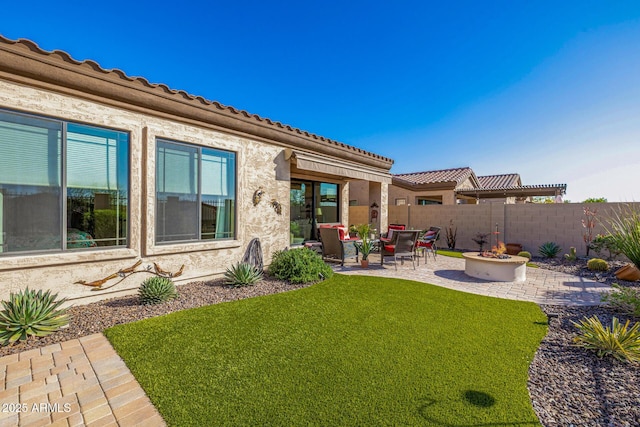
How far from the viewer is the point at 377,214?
17.5m

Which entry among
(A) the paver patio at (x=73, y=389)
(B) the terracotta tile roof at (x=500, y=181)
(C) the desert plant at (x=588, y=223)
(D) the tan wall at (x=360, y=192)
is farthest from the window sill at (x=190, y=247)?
(B) the terracotta tile roof at (x=500, y=181)

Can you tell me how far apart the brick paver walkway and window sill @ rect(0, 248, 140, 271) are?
7.74 feet

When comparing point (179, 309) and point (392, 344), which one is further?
point (179, 309)

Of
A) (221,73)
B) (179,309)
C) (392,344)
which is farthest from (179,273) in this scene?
(221,73)

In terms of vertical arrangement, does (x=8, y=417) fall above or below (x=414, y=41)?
below

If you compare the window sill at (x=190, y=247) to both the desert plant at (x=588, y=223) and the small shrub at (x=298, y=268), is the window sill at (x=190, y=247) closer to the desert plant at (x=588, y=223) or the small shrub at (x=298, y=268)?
the small shrub at (x=298, y=268)

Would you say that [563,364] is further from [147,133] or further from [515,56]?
[515,56]

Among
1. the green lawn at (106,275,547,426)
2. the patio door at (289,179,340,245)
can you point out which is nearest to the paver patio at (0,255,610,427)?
the green lawn at (106,275,547,426)

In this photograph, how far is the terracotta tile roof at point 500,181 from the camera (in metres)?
31.1

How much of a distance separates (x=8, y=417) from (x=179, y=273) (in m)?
5.33

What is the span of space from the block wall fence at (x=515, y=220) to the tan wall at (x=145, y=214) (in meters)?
9.52

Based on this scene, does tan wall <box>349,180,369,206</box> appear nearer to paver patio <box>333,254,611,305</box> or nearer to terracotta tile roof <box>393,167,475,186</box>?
terracotta tile roof <box>393,167,475,186</box>

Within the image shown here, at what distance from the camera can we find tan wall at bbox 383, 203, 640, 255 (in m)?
14.4

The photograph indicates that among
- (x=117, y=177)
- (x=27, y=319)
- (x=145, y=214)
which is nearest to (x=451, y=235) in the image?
(x=145, y=214)
